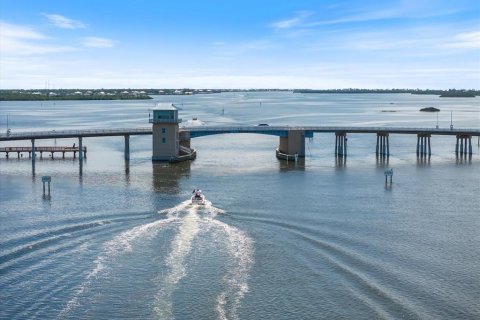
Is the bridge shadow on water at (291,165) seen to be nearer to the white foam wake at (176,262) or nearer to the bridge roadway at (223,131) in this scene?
the bridge roadway at (223,131)

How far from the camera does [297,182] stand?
59875 mm

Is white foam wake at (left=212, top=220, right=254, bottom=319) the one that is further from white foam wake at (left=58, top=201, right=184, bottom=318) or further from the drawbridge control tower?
the drawbridge control tower

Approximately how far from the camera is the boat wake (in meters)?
27.6

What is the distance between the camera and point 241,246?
36125 millimetres

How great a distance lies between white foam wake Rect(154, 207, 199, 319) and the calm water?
11 centimetres

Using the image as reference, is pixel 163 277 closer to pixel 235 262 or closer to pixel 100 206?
pixel 235 262

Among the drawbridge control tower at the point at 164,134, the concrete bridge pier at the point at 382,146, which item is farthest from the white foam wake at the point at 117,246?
the concrete bridge pier at the point at 382,146

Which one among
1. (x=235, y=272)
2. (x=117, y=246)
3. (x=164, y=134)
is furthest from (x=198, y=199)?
(x=164, y=134)

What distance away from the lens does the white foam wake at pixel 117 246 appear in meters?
28.0

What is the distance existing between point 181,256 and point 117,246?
415cm

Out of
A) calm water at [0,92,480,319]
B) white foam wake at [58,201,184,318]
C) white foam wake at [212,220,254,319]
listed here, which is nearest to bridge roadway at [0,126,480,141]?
calm water at [0,92,480,319]

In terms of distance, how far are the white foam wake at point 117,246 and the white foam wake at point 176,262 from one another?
1462mm

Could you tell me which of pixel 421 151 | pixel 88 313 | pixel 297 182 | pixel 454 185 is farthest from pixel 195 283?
pixel 421 151

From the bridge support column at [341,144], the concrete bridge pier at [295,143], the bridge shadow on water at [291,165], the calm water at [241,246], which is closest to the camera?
the calm water at [241,246]
